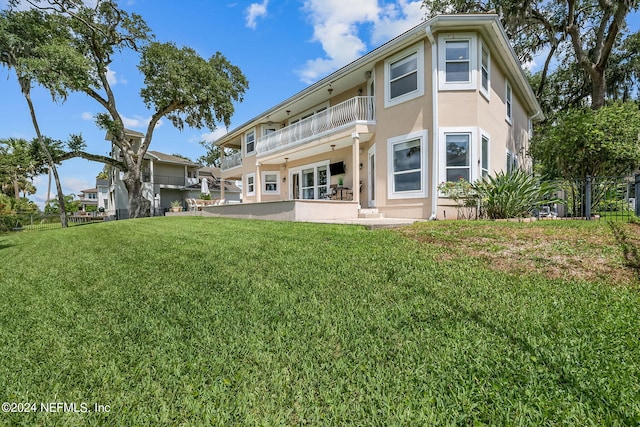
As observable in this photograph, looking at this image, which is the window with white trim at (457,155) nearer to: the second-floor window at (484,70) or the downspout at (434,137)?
the downspout at (434,137)

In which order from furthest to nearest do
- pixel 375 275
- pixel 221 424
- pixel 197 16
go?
pixel 197 16 < pixel 375 275 < pixel 221 424

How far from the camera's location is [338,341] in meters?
2.36

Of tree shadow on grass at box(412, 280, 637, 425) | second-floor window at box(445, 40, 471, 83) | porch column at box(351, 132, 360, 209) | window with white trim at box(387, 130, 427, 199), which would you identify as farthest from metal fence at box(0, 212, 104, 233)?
tree shadow on grass at box(412, 280, 637, 425)

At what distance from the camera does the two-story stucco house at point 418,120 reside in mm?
9352

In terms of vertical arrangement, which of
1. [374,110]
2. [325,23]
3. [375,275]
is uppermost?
[325,23]

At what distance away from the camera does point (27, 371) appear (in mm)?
2129

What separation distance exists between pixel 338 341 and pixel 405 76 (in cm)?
1007

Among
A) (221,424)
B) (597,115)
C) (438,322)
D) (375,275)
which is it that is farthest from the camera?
(597,115)

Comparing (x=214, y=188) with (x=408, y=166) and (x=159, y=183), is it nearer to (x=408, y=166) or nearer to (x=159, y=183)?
(x=159, y=183)

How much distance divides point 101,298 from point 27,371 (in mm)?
1478

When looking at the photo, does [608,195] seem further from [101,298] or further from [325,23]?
[325,23]

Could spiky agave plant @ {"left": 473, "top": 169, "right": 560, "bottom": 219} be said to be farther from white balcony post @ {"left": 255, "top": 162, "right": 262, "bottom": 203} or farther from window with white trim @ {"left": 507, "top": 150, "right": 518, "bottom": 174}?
white balcony post @ {"left": 255, "top": 162, "right": 262, "bottom": 203}

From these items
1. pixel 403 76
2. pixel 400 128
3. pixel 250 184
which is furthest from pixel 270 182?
pixel 403 76

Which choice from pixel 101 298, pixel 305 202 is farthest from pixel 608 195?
pixel 101 298
